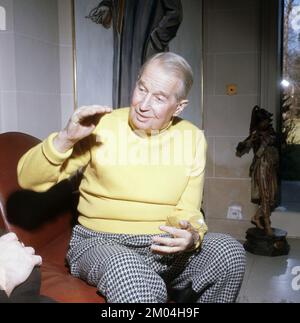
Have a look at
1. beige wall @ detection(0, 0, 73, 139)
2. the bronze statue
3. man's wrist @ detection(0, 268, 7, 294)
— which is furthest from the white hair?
the bronze statue

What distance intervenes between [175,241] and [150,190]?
0.70 ft

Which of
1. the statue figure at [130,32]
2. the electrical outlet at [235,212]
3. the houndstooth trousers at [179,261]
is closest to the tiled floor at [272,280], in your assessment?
the electrical outlet at [235,212]

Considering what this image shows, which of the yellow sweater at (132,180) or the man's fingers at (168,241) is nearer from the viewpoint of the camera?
the man's fingers at (168,241)

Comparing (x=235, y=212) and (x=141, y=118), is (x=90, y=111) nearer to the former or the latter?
(x=141, y=118)

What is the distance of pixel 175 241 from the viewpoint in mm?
1153

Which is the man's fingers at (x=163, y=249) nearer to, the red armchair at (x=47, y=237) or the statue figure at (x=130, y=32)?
the red armchair at (x=47, y=237)

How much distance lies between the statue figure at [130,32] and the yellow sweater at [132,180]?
112 cm

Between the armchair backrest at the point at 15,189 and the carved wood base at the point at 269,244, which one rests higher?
the armchair backrest at the point at 15,189

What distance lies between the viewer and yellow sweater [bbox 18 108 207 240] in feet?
4.27

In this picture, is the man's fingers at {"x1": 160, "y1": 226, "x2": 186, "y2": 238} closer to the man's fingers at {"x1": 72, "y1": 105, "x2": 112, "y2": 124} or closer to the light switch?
the man's fingers at {"x1": 72, "y1": 105, "x2": 112, "y2": 124}

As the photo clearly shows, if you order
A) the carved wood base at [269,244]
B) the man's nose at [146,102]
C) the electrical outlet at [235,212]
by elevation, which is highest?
the man's nose at [146,102]

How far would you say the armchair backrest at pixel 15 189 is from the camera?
138 cm
